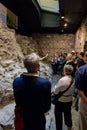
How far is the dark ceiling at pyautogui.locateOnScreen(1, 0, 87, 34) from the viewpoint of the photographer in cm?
757

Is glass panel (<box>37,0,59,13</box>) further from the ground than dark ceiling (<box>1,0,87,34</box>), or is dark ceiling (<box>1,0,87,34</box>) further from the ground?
glass panel (<box>37,0,59,13</box>)

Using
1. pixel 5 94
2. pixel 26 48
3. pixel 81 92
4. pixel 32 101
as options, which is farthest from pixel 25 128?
pixel 26 48

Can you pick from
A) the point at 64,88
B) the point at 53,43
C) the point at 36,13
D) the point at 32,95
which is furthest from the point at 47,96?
the point at 53,43

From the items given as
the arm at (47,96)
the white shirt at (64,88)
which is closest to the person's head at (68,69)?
the white shirt at (64,88)

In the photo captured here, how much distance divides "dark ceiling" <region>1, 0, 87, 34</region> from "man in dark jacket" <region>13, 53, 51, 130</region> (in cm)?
554

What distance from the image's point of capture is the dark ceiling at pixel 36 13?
757cm

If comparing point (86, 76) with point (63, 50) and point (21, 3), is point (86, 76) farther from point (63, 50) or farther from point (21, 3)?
point (63, 50)

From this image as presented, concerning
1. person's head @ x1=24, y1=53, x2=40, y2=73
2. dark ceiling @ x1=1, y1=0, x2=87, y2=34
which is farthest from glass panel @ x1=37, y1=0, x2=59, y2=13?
person's head @ x1=24, y1=53, x2=40, y2=73

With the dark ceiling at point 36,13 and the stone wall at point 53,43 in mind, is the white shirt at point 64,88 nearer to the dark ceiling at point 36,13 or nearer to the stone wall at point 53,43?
the dark ceiling at point 36,13

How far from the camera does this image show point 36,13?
10734mm

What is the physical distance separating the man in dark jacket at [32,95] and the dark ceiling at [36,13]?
5542 millimetres

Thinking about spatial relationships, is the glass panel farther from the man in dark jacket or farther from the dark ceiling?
the man in dark jacket

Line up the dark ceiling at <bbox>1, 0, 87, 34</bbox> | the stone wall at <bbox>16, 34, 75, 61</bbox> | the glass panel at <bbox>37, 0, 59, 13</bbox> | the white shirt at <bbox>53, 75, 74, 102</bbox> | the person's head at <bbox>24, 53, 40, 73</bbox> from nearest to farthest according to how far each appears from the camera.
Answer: the person's head at <bbox>24, 53, 40, 73</bbox>
the white shirt at <bbox>53, 75, 74, 102</bbox>
the dark ceiling at <bbox>1, 0, 87, 34</bbox>
the glass panel at <bbox>37, 0, 59, 13</bbox>
the stone wall at <bbox>16, 34, 75, 61</bbox>

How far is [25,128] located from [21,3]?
335 inches
